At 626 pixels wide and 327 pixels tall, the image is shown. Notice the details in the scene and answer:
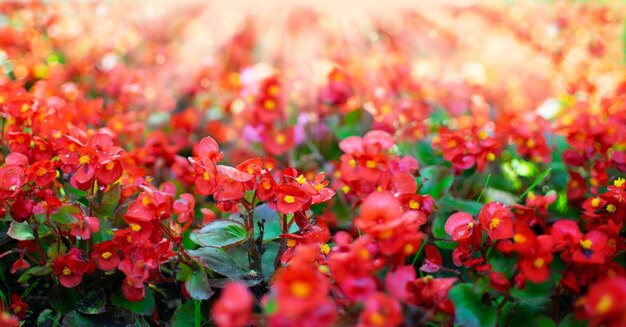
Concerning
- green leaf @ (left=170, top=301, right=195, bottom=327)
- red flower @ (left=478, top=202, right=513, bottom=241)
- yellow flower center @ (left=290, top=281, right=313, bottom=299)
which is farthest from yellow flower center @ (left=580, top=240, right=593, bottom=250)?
green leaf @ (left=170, top=301, right=195, bottom=327)

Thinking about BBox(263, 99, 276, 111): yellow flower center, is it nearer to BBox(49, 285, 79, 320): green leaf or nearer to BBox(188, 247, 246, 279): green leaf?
BBox(188, 247, 246, 279): green leaf

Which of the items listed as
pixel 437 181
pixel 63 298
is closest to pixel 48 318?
pixel 63 298

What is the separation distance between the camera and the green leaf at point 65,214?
3.43 ft

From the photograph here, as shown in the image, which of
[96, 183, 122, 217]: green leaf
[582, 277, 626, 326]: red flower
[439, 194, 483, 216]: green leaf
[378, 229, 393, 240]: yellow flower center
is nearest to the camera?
[582, 277, 626, 326]: red flower

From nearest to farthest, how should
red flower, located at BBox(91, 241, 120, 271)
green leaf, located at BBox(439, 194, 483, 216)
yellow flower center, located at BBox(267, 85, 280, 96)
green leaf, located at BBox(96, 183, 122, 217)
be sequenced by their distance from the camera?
red flower, located at BBox(91, 241, 120, 271), green leaf, located at BBox(96, 183, 122, 217), green leaf, located at BBox(439, 194, 483, 216), yellow flower center, located at BBox(267, 85, 280, 96)

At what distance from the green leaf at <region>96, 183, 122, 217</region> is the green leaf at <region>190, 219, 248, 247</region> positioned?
207 millimetres

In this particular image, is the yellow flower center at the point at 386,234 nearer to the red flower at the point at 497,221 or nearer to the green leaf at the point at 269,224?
the red flower at the point at 497,221

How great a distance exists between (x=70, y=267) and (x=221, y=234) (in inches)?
10.4

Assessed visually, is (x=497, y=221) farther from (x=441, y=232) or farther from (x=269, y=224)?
(x=269, y=224)

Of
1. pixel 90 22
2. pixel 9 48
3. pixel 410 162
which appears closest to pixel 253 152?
pixel 410 162

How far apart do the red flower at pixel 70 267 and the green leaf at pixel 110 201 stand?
133mm

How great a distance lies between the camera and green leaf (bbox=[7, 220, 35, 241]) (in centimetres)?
105

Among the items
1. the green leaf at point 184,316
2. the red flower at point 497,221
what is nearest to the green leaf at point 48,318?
the green leaf at point 184,316

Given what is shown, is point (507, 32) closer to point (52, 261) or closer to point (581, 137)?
point (581, 137)
